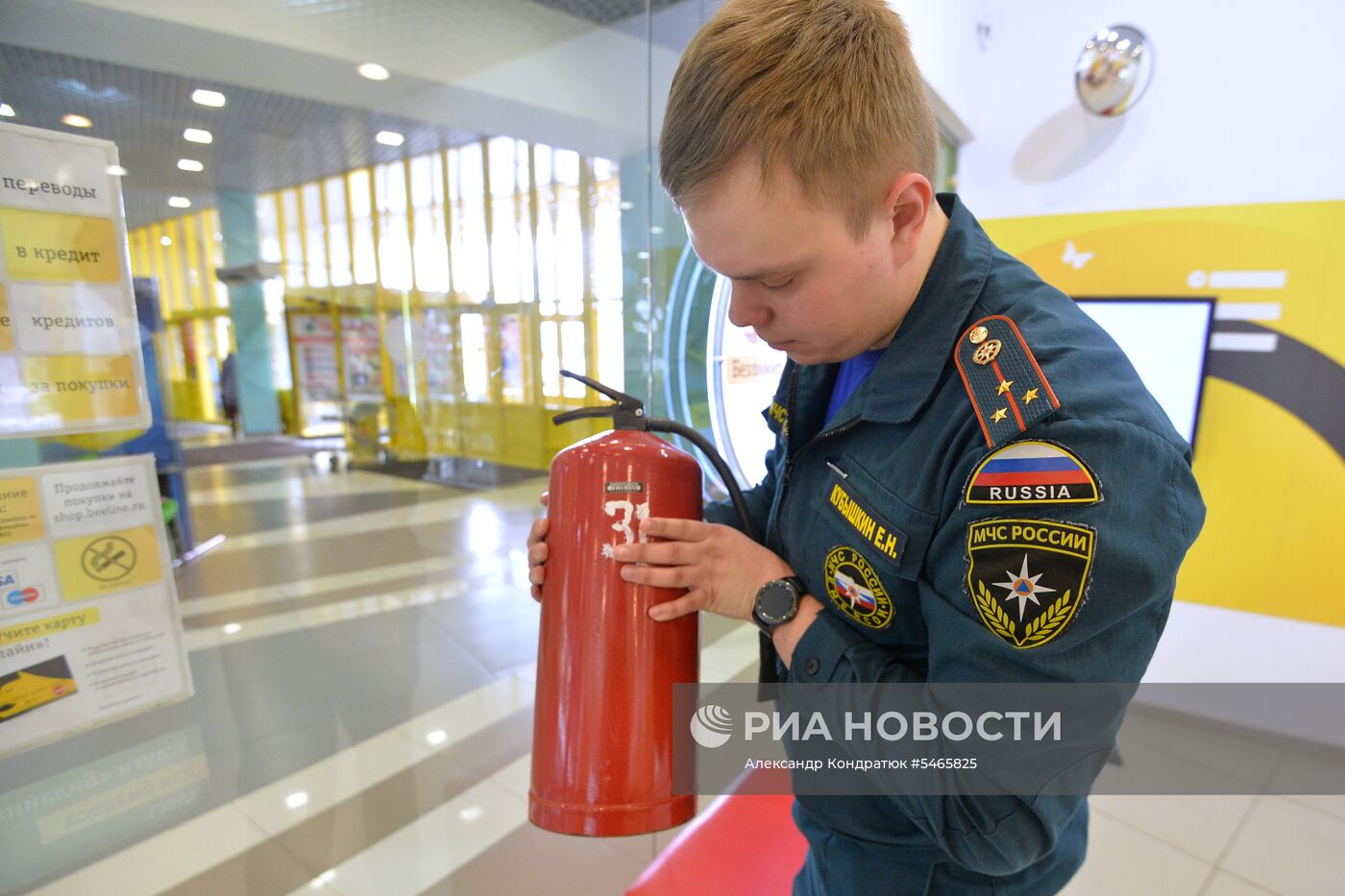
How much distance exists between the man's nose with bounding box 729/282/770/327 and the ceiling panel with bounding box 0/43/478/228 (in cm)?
130

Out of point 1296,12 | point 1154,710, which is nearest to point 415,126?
point 1296,12

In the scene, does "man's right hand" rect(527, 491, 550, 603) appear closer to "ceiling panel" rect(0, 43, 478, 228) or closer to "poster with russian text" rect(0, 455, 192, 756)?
"poster with russian text" rect(0, 455, 192, 756)

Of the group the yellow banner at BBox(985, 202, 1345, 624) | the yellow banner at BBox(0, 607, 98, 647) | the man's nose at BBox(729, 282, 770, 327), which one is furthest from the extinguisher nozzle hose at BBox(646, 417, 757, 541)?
the yellow banner at BBox(985, 202, 1345, 624)

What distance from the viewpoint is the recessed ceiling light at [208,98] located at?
1.61 meters

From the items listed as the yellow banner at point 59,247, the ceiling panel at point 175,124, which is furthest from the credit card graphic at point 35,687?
the ceiling panel at point 175,124

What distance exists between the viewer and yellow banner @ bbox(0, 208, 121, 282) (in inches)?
46.8

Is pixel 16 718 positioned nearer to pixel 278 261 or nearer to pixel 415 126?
pixel 278 261

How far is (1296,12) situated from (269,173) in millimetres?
3561

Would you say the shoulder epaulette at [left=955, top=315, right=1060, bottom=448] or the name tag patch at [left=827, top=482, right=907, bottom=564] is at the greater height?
the shoulder epaulette at [left=955, top=315, right=1060, bottom=448]

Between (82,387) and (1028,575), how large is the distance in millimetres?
1619

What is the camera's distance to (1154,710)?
3006mm

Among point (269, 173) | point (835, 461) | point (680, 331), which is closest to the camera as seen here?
point (835, 461)

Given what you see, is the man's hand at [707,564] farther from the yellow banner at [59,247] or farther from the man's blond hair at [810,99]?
the yellow banner at [59,247]

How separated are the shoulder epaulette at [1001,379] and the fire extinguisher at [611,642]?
0.41 m
